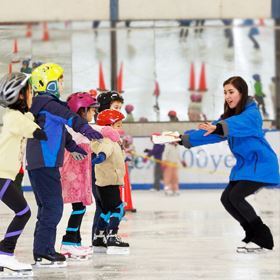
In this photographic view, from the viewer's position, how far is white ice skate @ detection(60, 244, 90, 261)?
332 inches

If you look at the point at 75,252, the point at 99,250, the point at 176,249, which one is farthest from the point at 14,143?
the point at 176,249

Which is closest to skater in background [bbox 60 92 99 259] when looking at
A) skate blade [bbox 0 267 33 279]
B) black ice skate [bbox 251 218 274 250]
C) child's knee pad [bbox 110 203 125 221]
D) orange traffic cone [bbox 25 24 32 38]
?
child's knee pad [bbox 110 203 125 221]

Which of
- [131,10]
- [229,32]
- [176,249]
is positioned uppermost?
[131,10]

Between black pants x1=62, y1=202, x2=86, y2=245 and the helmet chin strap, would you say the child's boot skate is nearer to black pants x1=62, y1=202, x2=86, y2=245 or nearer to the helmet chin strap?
black pants x1=62, y1=202, x2=86, y2=245

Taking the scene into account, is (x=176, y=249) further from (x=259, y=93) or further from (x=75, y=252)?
(x=259, y=93)

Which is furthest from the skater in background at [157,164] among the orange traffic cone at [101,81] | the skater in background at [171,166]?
the orange traffic cone at [101,81]

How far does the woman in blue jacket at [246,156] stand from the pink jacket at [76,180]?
2.49 ft

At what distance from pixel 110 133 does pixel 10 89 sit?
108cm

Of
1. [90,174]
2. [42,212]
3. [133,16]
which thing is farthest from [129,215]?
[133,16]

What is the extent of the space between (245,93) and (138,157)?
10652 millimetres

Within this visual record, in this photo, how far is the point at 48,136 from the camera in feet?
25.6

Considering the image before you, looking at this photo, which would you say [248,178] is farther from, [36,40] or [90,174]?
[36,40]

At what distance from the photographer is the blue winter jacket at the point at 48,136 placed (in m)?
7.77

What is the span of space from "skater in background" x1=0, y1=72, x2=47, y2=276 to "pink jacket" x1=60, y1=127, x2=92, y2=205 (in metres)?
0.83
